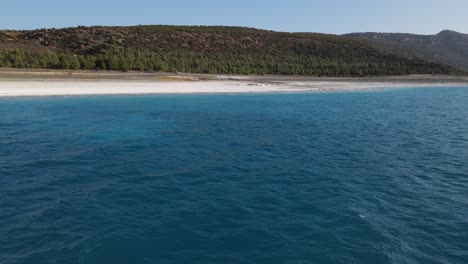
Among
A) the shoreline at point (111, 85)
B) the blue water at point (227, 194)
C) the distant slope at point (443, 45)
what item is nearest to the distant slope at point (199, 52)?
the shoreline at point (111, 85)

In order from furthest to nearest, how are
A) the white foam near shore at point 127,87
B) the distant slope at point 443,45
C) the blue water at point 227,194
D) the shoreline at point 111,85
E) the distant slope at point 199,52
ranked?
1. the distant slope at point 443,45
2. the distant slope at point 199,52
3. the shoreline at point 111,85
4. the white foam near shore at point 127,87
5. the blue water at point 227,194

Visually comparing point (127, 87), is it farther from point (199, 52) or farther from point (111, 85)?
point (199, 52)

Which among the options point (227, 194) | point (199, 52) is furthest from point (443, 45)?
point (227, 194)

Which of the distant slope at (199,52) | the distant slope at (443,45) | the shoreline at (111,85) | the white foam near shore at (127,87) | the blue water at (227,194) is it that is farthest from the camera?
the distant slope at (443,45)

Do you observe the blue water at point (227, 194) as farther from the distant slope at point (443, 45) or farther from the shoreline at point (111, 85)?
the distant slope at point (443, 45)

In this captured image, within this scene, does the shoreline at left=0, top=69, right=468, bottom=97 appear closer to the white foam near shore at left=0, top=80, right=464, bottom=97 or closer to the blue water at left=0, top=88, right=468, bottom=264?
the white foam near shore at left=0, top=80, right=464, bottom=97

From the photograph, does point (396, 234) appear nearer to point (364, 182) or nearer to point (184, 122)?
point (364, 182)

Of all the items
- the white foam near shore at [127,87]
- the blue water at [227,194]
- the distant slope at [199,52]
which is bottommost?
the blue water at [227,194]
